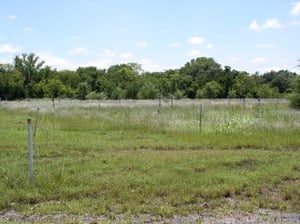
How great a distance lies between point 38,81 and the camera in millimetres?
67688

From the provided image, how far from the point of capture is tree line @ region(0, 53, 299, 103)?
5903 cm

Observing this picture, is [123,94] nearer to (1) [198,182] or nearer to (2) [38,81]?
(2) [38,81]

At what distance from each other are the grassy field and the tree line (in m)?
39.2

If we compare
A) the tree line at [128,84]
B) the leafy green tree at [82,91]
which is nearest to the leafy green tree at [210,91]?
the tree line at [128,84]

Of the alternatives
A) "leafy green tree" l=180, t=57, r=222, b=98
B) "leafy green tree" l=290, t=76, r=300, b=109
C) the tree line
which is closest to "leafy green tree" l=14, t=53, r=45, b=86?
the tree line

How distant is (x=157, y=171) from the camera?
722 centimetres

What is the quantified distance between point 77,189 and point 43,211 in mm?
→ 968

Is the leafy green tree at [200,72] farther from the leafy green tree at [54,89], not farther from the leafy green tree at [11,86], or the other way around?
the leafy green tree at [11,86]

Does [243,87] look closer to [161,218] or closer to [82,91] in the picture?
[82,91]

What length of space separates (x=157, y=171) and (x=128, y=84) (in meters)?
55.7

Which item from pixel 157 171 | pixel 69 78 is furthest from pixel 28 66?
pixel 157 171

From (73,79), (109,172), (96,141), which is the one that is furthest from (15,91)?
(109,172)

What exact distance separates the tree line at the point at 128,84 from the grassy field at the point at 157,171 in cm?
3924

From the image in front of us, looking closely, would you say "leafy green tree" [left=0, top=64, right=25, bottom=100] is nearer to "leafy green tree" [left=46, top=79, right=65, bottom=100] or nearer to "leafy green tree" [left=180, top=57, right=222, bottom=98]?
"leafy green tree" [left=46, top=79, right=65, bottom=100]
